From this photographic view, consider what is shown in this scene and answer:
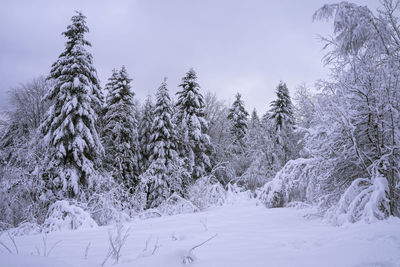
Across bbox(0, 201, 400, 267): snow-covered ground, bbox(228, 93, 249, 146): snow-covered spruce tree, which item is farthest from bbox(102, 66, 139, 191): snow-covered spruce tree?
bbox(0, 201, 400, 267): snow-covered ground

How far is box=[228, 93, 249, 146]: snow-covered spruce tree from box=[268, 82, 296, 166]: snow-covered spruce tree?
229 inches

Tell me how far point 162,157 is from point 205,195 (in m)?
5.25

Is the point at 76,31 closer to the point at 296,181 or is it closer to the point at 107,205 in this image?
the point at 107,205

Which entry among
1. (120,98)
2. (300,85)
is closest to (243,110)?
(300,85)

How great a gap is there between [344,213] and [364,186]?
2.09ft

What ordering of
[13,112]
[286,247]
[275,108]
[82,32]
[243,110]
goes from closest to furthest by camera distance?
[286,247] → [82,32] → [13,112] → [275,108] → [243,110]

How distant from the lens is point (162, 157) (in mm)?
15781

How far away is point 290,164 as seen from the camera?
541 cm

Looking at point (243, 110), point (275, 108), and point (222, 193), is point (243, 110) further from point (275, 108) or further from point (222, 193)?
point (222, 193)

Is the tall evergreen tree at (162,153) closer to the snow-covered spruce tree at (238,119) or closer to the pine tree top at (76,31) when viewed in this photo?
the pine tree top at (76,31)

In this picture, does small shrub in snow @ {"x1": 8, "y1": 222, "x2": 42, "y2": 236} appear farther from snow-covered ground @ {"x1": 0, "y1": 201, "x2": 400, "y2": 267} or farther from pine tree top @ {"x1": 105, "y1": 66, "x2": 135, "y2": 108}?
pine tree top @ {"x1": 105, "y1": 66, "x2": 135, "y2": 108}

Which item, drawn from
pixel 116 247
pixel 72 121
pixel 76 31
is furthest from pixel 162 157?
pixel 116 247

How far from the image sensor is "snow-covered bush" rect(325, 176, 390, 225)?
3543 millimetres

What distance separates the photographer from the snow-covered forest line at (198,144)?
14.0 feet
